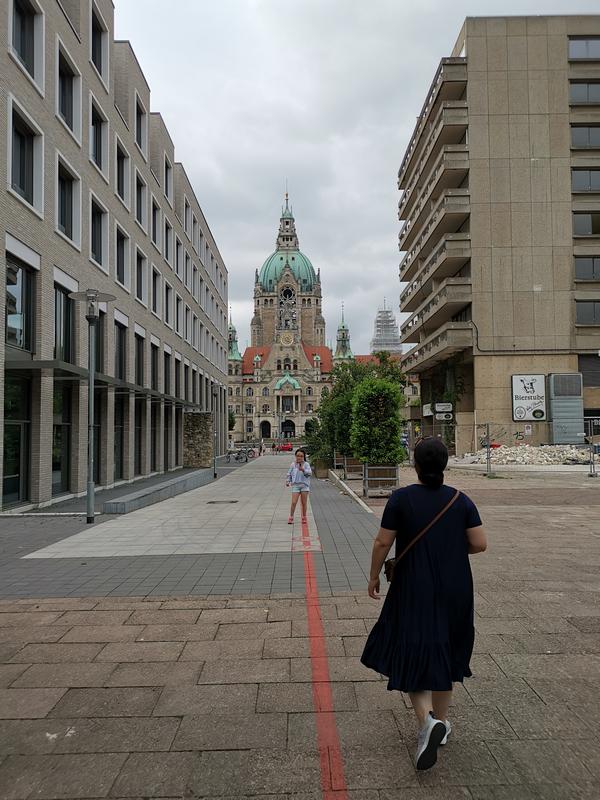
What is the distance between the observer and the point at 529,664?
4.54 m

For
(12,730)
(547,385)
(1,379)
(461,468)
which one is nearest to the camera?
(12,730)

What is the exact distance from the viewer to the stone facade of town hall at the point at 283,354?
421ft

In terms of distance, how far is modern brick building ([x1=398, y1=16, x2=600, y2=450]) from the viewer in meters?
39.6

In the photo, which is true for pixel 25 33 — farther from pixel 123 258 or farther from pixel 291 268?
pixel 291 268

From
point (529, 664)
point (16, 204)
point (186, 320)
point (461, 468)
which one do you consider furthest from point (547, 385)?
point (529, 664)

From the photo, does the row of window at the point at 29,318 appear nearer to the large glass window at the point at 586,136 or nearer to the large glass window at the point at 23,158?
the large glass window at the point at 23,158

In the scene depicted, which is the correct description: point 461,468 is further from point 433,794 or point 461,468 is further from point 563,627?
point 433,794

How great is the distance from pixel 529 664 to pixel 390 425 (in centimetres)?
1342

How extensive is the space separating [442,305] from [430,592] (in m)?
39.9

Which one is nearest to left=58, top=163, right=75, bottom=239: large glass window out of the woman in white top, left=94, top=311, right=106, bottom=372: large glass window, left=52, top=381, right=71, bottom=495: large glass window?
left=94, top=311, right=106, bottom=372: large glass window

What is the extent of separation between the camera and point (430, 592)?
321 centimetres

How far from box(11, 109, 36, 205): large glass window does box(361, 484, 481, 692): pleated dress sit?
573 inches

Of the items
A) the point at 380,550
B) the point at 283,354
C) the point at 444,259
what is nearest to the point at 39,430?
the point at 380,550

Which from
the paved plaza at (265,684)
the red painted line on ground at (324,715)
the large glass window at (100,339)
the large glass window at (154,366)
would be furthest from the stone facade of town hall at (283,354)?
the red painted line on ground at (324,715)
